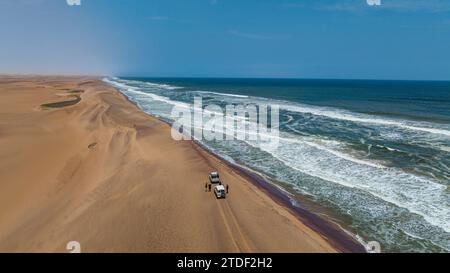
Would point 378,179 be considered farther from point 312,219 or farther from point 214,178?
point 214,178

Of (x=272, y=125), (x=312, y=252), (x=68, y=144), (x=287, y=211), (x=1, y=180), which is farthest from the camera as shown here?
(x=272, y=125)

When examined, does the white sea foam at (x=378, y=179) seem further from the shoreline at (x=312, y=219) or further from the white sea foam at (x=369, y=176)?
the shoreline at (x=312, y=219)

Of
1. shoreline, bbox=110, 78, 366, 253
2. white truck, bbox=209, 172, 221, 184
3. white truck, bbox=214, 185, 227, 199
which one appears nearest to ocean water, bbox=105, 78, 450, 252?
shoreline, bbox=110, 78, 366, 253

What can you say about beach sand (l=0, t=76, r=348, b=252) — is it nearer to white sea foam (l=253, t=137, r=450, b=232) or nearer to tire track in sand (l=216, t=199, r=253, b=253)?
tire track in sand (l=216, t=199, r=253, b=253)

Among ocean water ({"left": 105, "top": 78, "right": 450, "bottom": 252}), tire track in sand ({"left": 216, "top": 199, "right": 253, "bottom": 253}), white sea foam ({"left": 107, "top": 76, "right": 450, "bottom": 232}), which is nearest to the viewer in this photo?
tire track in sand ({"left": 216, "top": 199, "right": 253, "bottom": 253})

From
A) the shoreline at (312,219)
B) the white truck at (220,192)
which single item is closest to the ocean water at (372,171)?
the shoreline at (312,219)

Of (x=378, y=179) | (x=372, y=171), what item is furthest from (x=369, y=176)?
(x=372, y=171)

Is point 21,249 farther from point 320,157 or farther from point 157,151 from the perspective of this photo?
point 320,157
